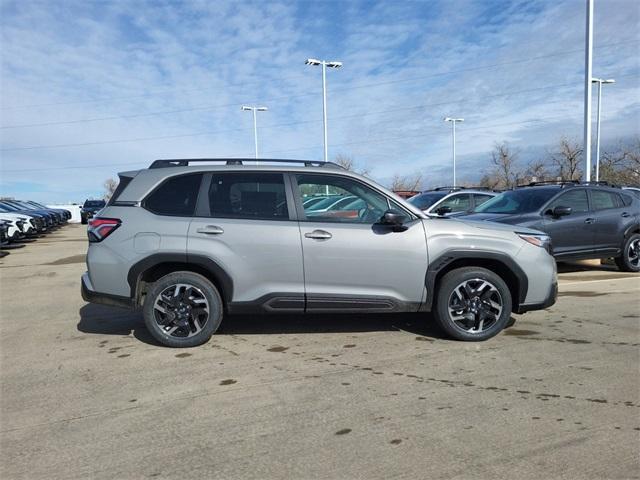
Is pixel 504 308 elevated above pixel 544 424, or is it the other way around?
pixel 504 308

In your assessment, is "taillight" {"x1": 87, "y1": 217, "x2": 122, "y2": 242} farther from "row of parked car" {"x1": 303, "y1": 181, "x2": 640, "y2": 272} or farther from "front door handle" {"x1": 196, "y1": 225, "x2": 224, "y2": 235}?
"row of parked car" {"x1": 303, "y1": 181, "x2": 640, "y2": 272}

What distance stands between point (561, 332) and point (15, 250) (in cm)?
1630

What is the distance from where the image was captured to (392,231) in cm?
505

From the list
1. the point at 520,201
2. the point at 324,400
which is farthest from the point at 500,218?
the point at 324,400

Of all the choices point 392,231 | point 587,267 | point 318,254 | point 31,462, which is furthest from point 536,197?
point 31,462

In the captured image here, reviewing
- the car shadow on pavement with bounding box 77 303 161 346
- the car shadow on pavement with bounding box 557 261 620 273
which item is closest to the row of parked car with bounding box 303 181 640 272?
the car shadow on pavement with bounding box 557 261 620 273

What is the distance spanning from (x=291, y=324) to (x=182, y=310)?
4.67 ft

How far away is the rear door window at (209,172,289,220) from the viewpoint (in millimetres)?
5074

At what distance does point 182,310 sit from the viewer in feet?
16.5

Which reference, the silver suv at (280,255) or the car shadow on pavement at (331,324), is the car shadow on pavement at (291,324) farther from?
the silver suv at (280,255)

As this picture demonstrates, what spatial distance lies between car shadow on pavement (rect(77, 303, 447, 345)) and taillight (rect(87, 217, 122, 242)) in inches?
47.3

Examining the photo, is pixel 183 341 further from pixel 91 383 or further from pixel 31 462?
pixel 31 462

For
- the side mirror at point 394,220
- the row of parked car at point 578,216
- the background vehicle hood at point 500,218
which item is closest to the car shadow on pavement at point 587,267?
the row of parked car at point 578,216

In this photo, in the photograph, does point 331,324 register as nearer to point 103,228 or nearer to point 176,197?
point 176,197
